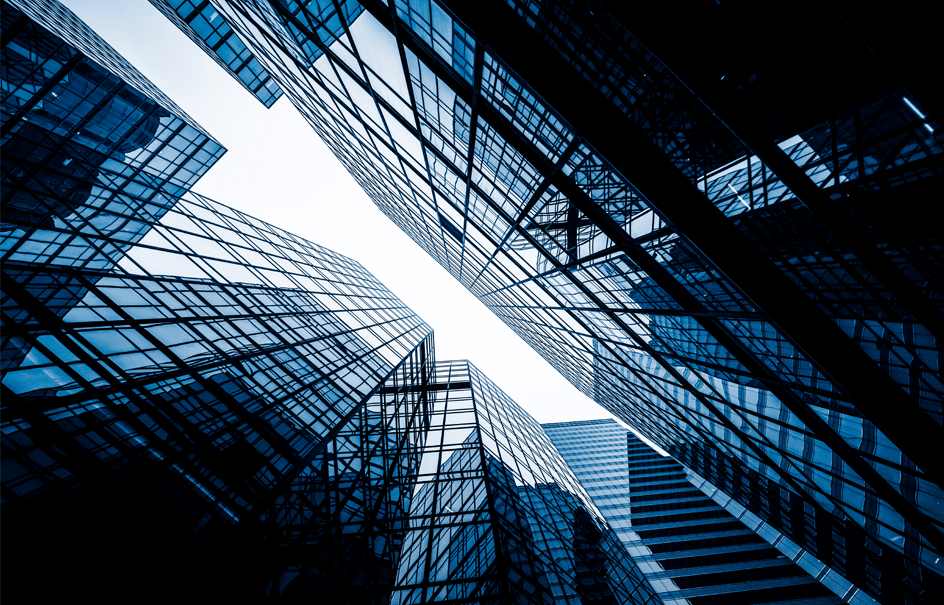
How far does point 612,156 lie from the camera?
6105 millimetres

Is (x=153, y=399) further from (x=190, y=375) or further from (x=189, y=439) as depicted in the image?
(x=190, y=375)

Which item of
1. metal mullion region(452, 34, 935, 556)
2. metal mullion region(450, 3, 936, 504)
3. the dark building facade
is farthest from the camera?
the dark building facade

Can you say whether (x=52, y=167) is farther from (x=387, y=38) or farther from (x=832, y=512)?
(x=832, y=512)

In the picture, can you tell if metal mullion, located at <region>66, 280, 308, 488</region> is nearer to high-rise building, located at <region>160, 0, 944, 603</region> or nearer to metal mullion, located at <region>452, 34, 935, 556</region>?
high-rise building, located at <region>160, 0, 944, 603</region>

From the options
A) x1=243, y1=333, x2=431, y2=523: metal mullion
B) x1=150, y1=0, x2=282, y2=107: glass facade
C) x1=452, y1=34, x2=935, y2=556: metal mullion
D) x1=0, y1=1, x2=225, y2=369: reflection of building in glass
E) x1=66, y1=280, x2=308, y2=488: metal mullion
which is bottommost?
x1=243, y1=333, x2=431, y2=523: metal mullion

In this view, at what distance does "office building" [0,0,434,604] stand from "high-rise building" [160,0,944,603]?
8596 millimetres

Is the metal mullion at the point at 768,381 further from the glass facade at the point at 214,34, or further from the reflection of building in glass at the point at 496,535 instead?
the glass facade at the point at 214,34

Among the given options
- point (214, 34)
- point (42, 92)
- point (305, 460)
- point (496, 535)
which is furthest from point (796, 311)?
point (214, 34)

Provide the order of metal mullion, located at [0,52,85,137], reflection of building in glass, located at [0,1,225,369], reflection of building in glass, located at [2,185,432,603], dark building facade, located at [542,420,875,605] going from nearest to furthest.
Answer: reflection of building in glass, located at [2,185,432,603] → reflection of building in glass, located at [0,1,225,369] → metal mullion, located at [0,52,85,137] → dark building facade, located at [542,420,875,605]

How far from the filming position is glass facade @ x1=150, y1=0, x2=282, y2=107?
30.9 metres

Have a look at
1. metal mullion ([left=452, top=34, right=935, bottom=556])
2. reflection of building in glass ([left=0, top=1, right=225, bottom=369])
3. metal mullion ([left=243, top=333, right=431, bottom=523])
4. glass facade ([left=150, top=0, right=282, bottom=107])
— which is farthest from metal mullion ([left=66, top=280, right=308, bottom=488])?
glass facade ([left=150, top=0, right=282, bottom=107])

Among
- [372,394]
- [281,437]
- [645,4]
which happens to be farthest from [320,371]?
[645,4]

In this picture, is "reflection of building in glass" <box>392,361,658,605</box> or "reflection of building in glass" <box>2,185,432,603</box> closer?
"reflection of building in glass" <box>2,185,432,603</box>

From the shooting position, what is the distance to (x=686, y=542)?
48.6 metres
